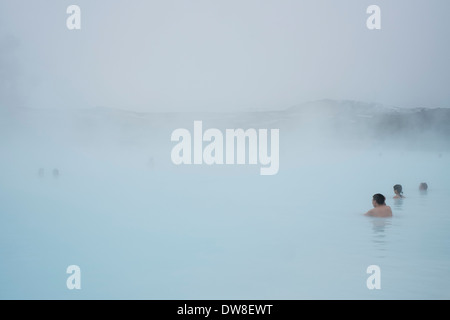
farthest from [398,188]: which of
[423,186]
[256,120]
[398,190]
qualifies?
[256,120]

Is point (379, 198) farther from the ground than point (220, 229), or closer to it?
farther from the ground

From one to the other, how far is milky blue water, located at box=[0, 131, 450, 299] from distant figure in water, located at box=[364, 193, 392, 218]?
40 millimetres

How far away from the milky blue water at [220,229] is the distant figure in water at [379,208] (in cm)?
4

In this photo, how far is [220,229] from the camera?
367 centimetres

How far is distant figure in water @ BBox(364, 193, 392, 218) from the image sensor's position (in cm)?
377

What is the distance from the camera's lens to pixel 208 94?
12.4ft

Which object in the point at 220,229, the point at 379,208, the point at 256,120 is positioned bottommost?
A: the point at 220,229

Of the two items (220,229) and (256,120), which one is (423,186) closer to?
(256,120)

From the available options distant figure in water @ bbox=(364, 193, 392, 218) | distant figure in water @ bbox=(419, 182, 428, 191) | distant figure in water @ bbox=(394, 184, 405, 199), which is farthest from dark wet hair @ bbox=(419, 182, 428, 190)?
distant figure in water @ bbox=(364, 193, 392, 218)

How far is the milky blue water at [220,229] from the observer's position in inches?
135

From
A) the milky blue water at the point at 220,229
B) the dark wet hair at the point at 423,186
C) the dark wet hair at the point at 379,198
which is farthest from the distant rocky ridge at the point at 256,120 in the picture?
the dark wet hair at the point at 379,198

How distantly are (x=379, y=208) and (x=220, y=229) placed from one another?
111 centimetres

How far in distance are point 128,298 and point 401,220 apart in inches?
76.3

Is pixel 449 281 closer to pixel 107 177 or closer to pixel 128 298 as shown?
pixel 128 298
